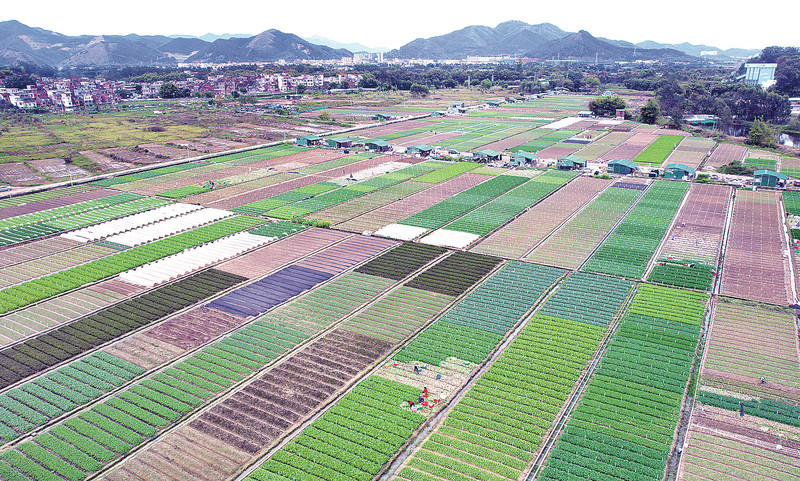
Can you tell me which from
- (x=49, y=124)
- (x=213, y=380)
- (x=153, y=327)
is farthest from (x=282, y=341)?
(x=49, y=124)

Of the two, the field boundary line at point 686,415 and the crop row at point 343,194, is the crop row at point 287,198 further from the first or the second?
the field boundary line at point 686,415

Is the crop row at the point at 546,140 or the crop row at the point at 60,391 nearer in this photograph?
the crop row at the point at 60,391

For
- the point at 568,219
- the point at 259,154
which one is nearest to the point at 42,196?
the point at 259,154

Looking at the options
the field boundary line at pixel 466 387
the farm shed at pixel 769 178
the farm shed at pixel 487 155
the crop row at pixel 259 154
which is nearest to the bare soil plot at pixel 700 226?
the farm shed at pixel 769 178

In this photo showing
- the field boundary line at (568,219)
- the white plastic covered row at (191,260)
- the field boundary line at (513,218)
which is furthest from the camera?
the field boundary line at (513,218)

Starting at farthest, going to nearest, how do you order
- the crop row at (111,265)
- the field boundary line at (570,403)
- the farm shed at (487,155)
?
the farm shed at (487,155), the crop row at (111,265), the field boundary line at (570,403)

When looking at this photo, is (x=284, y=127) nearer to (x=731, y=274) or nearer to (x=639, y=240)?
(x=639, y=240)
